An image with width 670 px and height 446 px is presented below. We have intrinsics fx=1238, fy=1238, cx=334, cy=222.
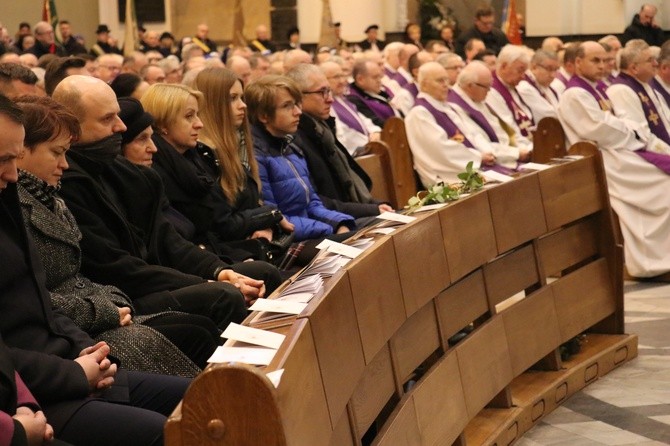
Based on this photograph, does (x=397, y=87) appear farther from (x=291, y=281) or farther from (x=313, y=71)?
(x=291, y=281)

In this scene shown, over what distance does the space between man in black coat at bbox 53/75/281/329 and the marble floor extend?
1.48 metres

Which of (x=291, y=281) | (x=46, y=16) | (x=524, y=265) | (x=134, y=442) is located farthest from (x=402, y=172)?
(x=46, y=16)

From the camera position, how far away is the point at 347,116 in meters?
10.1

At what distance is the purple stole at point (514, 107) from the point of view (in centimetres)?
1055

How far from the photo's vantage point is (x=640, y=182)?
29.5 feet

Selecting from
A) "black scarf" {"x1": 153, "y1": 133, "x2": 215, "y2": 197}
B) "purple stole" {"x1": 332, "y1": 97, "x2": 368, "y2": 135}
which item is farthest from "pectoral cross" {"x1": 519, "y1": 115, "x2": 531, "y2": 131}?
"black scarf" {"x1": 153, "y1": 133, "x2": 215, "y2": 197}

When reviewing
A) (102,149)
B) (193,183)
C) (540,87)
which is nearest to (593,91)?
(540,87)

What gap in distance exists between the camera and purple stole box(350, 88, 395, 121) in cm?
Result: 1095

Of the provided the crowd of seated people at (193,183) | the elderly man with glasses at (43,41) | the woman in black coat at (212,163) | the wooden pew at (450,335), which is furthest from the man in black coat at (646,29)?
the woman in black coat at (212,163)

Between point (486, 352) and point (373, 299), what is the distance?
1345 millimetres

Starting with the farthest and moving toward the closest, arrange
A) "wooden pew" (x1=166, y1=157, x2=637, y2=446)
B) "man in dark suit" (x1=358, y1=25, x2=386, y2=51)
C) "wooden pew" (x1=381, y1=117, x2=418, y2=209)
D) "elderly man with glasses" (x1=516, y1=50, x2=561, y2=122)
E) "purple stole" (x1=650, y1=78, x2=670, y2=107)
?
"man in dark suit" (x1=358, y1=25, x2=386, y2=51)
"elderly man with glasses" (x1=516, y1=50, x2=561, y2=122)
"purple stole" (x1=650, y1=78, x2=670, y2=107)
"wooden pew" (x1=381, y1=117, x2=418, y2=209)
"wooden pew" (x1=166, y1=157, x2=637, y2=446)

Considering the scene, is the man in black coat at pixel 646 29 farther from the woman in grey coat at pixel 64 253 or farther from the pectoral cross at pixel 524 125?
the woman in grey coat at pixel 64 253

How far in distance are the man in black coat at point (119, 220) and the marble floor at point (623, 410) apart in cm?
148

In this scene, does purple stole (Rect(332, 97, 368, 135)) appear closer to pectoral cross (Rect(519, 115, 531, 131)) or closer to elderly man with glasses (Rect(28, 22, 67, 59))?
pectoral cross (Rect(519, 115, 531, 131))
